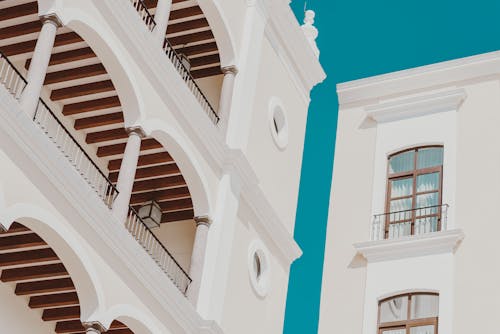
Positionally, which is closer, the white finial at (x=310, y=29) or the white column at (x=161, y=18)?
the white column at (x=161, y=18)

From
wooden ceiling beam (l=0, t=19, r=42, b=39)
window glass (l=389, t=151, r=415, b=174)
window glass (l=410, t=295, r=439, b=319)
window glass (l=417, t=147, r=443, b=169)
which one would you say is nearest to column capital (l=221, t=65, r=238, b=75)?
wooden ceiling beam (l=0, t=19, r=42, b=39)

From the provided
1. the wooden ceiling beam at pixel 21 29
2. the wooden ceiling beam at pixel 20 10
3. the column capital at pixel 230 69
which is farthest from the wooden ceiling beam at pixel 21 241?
the column capital at pixel 230 69

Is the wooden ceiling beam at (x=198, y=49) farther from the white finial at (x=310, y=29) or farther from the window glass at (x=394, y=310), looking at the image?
the window glass at (x=394, y=310)

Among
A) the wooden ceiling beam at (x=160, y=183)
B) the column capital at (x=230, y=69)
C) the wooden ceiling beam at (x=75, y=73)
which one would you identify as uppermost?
the column capital at (x=230, y=69)

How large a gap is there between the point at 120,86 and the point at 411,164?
10081mm

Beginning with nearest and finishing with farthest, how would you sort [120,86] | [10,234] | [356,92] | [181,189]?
[10,234], [120,86], [181,189], [356,92]

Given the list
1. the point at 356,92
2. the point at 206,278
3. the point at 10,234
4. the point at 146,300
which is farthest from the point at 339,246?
Result: the point at 10,234

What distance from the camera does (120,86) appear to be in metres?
20.7

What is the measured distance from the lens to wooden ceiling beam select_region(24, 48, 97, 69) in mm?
21391

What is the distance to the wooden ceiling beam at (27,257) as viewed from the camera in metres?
19.8

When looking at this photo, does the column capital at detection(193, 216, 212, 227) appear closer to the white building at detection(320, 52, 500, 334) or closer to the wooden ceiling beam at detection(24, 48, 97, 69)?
the wooden ceiling beam at detection(24, 48, 97, 69)

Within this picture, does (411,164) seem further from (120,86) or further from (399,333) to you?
(120,86)

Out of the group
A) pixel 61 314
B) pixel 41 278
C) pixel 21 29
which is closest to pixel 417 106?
pixel 21 29

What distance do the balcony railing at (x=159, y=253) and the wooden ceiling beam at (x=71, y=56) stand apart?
297cm
